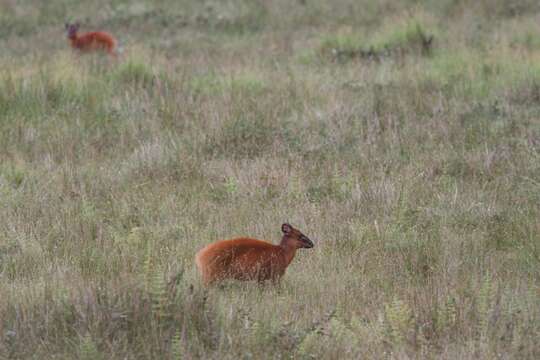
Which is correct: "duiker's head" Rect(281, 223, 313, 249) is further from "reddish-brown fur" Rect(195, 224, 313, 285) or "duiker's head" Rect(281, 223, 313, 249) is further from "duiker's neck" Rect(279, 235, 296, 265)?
"reddish-brown fur" Rect(195, 224, 313, 285)

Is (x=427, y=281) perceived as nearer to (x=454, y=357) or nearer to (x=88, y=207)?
(x=454, y=357)

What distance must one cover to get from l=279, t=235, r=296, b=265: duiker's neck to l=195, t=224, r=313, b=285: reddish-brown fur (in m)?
0.04

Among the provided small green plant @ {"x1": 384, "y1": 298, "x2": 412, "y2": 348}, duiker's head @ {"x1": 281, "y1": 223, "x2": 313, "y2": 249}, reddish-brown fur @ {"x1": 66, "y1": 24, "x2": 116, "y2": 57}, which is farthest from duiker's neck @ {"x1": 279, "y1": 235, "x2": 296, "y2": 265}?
reddish-brown fur @ {"x1": 66, "y1": 24, "x2": 116, "y2": 57}

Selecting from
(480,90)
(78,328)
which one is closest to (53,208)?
(78,328)

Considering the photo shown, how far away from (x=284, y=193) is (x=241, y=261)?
224cm

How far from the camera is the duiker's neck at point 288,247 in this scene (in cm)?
598

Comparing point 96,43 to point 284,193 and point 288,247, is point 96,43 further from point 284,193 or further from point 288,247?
point 288,247

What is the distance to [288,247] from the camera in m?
6.02

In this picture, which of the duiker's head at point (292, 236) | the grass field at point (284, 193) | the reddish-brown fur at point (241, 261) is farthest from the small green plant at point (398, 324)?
the duiker's head at point (292, 236)

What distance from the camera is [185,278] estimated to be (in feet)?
19.2

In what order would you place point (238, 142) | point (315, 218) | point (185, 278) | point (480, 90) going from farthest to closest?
point (480, 90), point (238, 142), point (315, 218), point (185, 278)

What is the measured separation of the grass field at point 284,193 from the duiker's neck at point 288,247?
0.55 ft

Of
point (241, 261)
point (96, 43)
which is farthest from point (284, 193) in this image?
point (96, 43)

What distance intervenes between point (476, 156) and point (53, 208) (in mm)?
3820
